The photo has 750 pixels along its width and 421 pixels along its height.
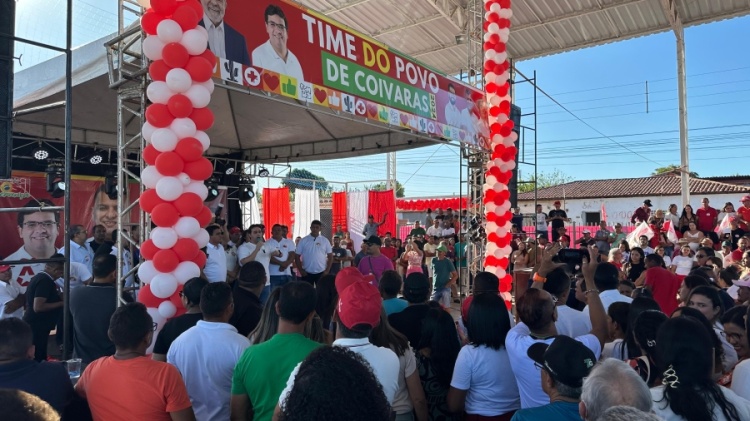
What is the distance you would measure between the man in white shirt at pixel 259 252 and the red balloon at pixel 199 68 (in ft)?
10.5

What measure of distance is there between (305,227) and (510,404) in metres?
12.2

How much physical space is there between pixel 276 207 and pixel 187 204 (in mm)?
10913

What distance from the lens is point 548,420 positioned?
1.81 meters

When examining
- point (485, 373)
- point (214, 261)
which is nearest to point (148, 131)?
point (214, 261)

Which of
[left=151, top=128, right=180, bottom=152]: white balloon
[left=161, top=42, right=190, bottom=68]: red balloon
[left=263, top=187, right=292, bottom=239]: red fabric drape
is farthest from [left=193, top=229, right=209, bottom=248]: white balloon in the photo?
[left=263, top=187, right=292, bottom=239]: red fabric drape

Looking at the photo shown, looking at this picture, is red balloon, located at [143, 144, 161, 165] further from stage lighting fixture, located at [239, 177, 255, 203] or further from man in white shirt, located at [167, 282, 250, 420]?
stage lighting fixture, located at [239, 177, 255, 203]

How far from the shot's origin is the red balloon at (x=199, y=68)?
13.6 ft

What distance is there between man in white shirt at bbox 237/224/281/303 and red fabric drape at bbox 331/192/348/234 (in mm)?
8701

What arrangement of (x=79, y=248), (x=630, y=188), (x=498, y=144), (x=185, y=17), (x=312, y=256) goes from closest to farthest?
(x=185, y=17)
(x=79, y=248)
(x=312, y=256)
(x=498, y=144)
(x=630, y=188)

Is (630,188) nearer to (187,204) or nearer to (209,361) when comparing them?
(187,204)

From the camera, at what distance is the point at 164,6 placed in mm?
4051

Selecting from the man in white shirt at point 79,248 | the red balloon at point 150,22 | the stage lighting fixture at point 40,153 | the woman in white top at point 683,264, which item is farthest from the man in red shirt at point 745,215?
the stage lighting fixture at point 40,153

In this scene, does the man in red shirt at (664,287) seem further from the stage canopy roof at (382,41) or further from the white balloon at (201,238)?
the white balloon at (201,238)

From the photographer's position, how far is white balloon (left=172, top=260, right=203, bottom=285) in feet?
13.2
